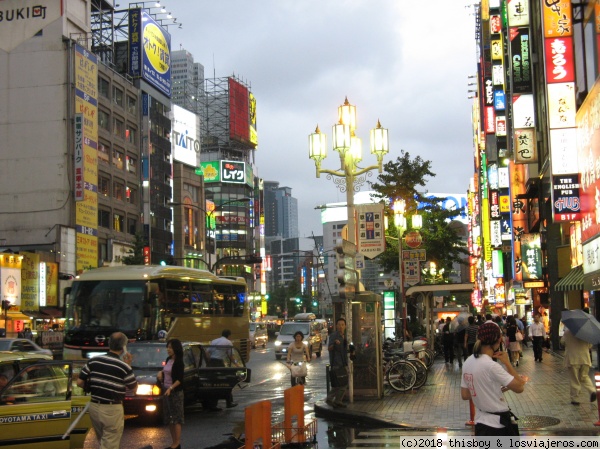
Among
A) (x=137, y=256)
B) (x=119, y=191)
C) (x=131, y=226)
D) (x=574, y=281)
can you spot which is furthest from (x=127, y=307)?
(x=131, y=226)

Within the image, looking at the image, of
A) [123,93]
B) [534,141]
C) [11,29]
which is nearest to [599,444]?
[534,141]

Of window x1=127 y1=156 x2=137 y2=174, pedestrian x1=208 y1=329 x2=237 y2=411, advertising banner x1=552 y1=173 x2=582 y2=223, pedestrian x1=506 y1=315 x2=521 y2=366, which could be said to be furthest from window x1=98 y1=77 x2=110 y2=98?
pedestrian x1=208 y1=329 x2=237 y2=411

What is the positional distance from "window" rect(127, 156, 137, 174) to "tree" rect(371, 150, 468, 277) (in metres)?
39.0

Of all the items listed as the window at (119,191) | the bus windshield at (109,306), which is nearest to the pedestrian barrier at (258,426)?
the bus windshield at (109,306)

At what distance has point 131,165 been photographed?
279 feet

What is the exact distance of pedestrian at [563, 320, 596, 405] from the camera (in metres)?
17.4

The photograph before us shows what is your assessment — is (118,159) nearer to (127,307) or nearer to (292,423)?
(127,307)

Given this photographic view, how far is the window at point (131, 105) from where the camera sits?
84875mm

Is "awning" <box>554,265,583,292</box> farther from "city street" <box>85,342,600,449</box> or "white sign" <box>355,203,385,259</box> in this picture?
"white sign" <box>355,203,385,259</box>

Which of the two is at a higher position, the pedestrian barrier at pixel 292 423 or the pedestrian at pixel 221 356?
the pedestrian at pixel 221 356

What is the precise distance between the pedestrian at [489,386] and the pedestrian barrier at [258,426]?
3.62 m

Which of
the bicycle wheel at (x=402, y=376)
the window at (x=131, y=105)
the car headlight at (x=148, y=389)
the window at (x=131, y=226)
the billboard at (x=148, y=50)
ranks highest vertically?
the billboard at (x=148, y=50)

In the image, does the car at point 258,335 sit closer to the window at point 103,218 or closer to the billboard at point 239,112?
the window at point 103,218

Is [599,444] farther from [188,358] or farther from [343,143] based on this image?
[343,143]
